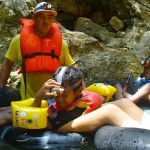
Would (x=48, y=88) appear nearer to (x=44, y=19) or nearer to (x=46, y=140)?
(x=46, y=140)

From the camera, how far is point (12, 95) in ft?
15.7

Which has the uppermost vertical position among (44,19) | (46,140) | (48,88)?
(44,19)

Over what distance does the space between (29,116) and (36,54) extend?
4.11 ft

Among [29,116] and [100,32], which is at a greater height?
[100,32]

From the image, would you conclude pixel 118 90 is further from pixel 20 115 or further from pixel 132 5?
pixel 132 5

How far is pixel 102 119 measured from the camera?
3707 mm

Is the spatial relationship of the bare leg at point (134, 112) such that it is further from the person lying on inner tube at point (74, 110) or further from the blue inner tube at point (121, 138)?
the blue inner tube at point (121, 138)

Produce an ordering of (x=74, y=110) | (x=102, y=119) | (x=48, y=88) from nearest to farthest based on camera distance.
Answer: (x=48, y=88)
(x=102, y=119)
(x=74, y=110)

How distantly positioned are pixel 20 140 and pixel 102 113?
0.96 meters

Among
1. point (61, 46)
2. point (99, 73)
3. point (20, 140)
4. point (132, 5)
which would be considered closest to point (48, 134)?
point (20, 140)

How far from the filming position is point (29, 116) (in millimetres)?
3646

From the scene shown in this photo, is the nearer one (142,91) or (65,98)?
(65,98)

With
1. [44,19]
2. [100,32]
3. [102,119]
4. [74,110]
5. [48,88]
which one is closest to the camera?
[48,88]

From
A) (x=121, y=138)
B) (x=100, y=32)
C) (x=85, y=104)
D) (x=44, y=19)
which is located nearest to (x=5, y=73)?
(x=44, y=19)
